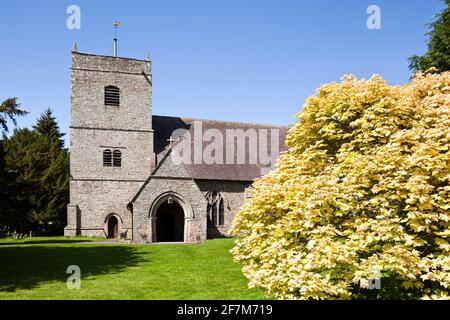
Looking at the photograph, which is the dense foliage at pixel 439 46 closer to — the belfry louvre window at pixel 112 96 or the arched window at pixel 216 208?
the arched window at pixel 216 208

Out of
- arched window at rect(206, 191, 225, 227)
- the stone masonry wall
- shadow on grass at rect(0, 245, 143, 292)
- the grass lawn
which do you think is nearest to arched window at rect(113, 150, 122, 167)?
the stone masonry wall

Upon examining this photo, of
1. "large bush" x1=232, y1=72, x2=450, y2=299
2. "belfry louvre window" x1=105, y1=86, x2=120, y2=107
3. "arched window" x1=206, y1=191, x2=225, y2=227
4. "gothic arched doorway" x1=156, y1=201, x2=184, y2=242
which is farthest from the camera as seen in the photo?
"belfry louvre window" x1=105, y1=86, x2=120, y2=107

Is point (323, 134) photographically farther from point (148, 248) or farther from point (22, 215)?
point (22, 215)

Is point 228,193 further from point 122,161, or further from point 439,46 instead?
point 439,46

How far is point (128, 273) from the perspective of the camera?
565 inches

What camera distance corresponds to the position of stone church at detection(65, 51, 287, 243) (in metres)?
29.8

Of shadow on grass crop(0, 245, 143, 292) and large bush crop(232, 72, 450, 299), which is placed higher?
large bush crop(232, 72, 450, 299)

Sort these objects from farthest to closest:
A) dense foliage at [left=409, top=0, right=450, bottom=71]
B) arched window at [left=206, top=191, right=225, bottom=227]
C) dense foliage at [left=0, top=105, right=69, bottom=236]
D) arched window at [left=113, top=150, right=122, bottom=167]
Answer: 1. dense foliage at [left=0, top=105, right=69, bottom=236]
2. arched window at [left=113, top=150, right=122, bottom=167]
3. arched window at [left=206, top=191, right=225, bottom=227]
4. dense foliage at [left=409, top=0, right=450, bottom=71]

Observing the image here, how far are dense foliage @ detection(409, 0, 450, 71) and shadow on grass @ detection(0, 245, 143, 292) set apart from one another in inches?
677

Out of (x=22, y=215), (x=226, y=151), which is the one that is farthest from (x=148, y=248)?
(x=226, y=151)

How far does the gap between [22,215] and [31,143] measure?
28857 mm

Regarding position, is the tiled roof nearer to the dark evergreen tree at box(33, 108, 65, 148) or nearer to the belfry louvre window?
the belfry louvre window
